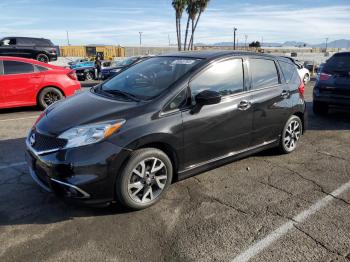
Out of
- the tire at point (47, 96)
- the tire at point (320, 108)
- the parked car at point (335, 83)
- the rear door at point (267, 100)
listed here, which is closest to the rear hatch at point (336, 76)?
the parked car at point (335, 83)

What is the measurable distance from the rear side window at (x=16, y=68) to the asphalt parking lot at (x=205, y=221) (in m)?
4.22

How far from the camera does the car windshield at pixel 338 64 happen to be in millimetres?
7695

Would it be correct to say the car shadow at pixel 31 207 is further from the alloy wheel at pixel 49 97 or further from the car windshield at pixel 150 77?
the alloy wheel at pixel 49 97

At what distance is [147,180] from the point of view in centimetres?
364

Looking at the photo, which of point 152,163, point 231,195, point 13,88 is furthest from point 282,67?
point 13,88

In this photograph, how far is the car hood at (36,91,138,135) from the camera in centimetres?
351

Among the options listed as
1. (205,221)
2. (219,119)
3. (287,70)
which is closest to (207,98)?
(219,119)

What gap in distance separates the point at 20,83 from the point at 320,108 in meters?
7.50

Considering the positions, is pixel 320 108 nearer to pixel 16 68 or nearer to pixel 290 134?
pixel 290 134

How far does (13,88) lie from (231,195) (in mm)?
6605

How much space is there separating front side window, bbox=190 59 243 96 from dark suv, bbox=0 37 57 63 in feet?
62.4

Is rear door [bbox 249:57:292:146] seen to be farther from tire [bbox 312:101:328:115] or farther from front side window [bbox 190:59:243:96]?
tire [bbox 312:101:328:115]

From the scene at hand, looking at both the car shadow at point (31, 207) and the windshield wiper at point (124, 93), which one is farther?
the windshield wiper at point (124, 93)

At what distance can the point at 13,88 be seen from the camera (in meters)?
8.41
